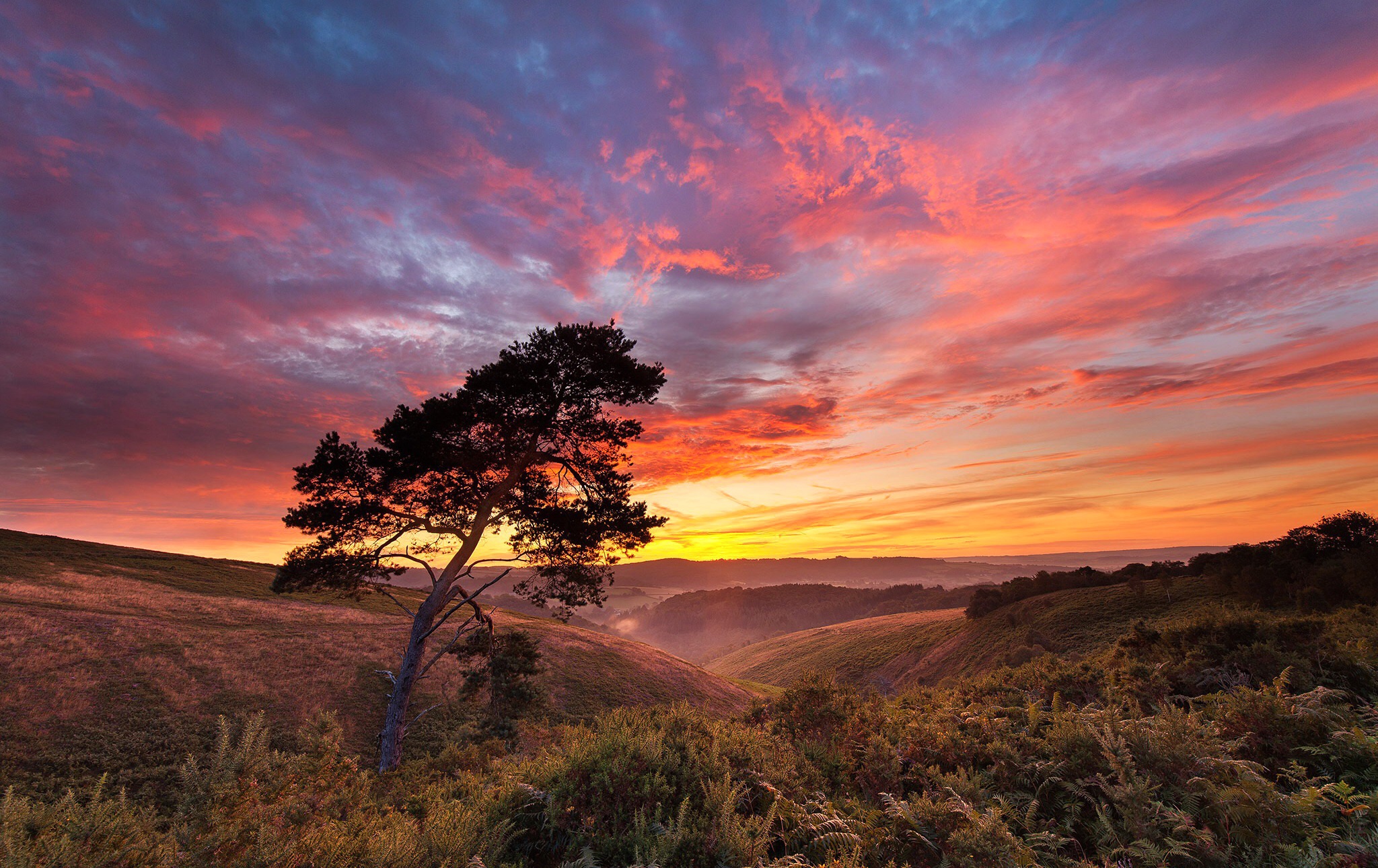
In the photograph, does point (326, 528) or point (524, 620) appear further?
point (524, 620)

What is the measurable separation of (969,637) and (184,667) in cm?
7567

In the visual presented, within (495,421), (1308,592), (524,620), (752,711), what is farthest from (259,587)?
(1308,592)

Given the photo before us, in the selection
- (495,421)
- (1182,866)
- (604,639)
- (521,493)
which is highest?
(495,421)

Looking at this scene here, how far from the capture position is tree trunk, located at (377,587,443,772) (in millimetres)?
15578

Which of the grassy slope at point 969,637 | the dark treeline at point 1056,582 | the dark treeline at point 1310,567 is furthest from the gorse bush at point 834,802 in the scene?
the dark treeline at point 1056,582

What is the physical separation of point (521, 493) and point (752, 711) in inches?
389

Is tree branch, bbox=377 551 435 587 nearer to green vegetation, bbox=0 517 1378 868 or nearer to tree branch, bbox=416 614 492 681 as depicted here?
tree branch, bbox=416 614 492 681

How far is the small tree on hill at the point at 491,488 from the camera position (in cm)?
1564

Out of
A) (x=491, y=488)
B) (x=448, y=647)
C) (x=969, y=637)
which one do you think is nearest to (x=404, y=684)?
(x=448, y=647)

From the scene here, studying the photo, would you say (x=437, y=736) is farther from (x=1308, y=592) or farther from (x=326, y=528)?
(x=1308, y=592)

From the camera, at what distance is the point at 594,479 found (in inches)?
674

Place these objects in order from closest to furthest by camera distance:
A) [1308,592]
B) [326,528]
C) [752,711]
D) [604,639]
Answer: [752,711]
[326,528]
[1308,592]
[604,639]

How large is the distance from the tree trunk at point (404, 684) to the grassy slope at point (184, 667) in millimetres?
9961

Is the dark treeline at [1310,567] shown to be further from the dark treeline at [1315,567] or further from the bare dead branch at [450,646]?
the bare dead branch at [450,646]
